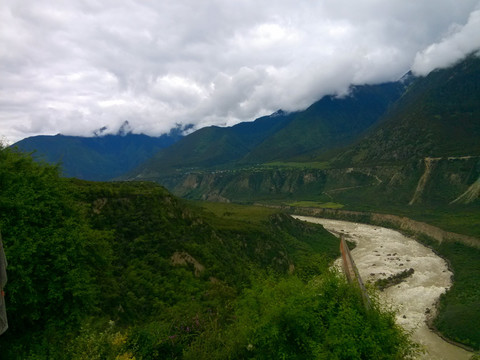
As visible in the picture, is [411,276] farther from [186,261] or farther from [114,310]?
[114,310]

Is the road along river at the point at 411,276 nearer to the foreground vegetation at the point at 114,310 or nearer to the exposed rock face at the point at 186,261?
the foreground vegetation at the point at 114,310

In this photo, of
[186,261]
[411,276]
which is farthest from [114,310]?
[411,276]

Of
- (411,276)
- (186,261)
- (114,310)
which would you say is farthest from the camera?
(411,276)

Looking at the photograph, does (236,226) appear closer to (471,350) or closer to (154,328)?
→ (471,350)

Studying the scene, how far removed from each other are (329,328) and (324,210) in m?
164

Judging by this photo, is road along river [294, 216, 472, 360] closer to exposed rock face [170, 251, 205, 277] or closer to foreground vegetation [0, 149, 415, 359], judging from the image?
foreground vegetation [0, 149, 415, 359]

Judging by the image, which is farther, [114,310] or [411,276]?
[411,276]

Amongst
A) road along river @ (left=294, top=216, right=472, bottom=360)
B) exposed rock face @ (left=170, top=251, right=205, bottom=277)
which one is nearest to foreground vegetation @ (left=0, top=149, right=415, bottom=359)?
exposed rock face @ (left=170, top=251, right=205, bottom=277)

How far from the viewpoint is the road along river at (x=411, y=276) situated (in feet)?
184

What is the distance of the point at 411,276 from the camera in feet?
281

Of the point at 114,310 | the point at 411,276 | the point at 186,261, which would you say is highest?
the point at 114,310

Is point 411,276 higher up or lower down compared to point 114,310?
lower down

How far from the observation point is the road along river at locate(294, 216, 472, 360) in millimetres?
56000

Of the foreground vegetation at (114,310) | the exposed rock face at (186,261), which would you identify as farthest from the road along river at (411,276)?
the exposed rock face at (186,261)
